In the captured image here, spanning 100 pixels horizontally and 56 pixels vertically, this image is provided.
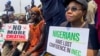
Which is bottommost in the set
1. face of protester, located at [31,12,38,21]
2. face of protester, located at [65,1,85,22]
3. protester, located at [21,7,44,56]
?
protester, located at [21,7,44,56]

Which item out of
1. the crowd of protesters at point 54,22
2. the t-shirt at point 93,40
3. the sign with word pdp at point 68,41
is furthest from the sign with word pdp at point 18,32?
the t-shirt at point 93,40

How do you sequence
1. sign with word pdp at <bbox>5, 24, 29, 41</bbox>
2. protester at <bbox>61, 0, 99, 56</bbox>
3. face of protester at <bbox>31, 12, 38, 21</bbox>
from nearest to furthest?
protester at <bbox>61, 0, 99, 56</bbox>, face of protester at <bbox>31, 12, 38, 21</bbox>, sign with word pdp at <bbox>5, 24, 29, 41</bbox>

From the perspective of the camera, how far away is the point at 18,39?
22.2 feet

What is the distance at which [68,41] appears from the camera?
4.12 meters

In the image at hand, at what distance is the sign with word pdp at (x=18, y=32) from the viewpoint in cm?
674

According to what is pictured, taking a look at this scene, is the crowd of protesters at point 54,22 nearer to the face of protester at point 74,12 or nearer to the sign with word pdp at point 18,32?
the face of protester at point 74,12

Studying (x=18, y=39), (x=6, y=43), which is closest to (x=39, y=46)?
(x=18, y=39)

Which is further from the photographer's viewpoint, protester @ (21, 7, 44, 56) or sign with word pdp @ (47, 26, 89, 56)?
protester @ (21, 7, 44, 56)

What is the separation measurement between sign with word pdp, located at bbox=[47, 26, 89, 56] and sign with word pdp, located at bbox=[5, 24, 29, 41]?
2.18 metres

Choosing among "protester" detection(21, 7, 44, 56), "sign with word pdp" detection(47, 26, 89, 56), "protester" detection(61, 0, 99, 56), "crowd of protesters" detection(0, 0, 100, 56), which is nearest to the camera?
"sign with word pdp" detection(47, 26, 89, 56)

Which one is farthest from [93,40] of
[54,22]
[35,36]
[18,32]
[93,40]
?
[18,32]

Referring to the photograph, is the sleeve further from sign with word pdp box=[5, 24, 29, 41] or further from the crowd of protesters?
sign with word pdp box=[5, 24, 29, 41]

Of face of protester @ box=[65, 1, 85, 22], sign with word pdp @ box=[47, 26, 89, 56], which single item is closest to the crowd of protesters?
face of protester @ box=[65, 1, 85, 22]

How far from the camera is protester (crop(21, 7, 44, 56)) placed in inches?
245
